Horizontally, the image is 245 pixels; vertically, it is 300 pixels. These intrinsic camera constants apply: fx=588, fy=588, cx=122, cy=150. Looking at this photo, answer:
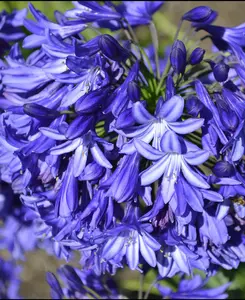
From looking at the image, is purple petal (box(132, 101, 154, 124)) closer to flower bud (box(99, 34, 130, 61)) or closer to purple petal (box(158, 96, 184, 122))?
purple petal (box(158, 96, 184, 122))

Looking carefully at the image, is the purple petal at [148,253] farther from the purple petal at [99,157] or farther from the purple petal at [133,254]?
the purple petal at [99,157]

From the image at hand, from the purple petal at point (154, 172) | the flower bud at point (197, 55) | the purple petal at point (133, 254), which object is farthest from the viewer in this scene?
the purple petal at point (133, 254)

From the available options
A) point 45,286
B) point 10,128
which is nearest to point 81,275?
point 10,128

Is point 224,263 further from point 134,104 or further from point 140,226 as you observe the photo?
point 134,104

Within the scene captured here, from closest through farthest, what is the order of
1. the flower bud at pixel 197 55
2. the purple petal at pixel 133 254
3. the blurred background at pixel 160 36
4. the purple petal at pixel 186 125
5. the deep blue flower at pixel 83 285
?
1. the purple petal at pixel 186 125
2. the flower bud at pixel 197 55
3. the purple petal at pixel 133 254
4. the deep blue flower at pixel 83 285
5. the blurred background at pixel 160 36

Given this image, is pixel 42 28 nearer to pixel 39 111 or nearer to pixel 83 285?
pixel 39 111

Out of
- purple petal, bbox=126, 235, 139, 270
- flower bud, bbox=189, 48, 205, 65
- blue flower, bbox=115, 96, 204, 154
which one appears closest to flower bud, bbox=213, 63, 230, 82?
flower bud, bbox=189, 48, 205, 65

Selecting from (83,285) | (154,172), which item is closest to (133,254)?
(154,172)

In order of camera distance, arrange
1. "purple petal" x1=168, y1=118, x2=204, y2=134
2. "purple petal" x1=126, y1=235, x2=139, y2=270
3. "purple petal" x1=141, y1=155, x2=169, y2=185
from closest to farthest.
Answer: "purple petal" x1=168, y1=118, x2=204, y2=134 < "purple petal" x1=141, y1=155, x2=169, y2=185 < "purple petal" x1=126, y1=235, x2=139, y2=270

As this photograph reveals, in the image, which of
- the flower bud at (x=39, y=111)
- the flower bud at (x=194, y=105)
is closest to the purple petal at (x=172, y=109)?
the flower bud at (x=194, y=105)
